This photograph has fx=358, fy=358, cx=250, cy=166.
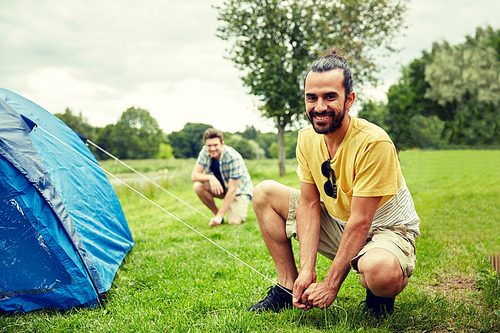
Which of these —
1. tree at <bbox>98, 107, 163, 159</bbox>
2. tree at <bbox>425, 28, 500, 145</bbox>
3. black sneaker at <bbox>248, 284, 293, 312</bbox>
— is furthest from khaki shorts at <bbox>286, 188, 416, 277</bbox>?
tree at <bbox>98, 107, 163, 159</bbox>

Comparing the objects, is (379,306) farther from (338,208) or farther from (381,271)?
(338,208)

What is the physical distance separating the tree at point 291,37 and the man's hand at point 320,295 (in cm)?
1104

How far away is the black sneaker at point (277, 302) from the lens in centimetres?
211

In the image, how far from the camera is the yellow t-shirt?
1.73m

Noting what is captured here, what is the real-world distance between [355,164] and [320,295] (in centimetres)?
68

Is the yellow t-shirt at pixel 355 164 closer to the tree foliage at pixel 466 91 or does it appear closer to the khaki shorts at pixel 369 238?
the khaki shorts at pixel 369 238

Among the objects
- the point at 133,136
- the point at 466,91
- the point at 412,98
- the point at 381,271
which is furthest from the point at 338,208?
the point at 133,136

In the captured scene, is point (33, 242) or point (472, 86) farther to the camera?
point (472, 86)

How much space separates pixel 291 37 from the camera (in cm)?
1316

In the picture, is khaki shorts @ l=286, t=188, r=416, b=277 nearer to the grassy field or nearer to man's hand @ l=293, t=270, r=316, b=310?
man's hand @ l=293, t=270, r=316, b=310

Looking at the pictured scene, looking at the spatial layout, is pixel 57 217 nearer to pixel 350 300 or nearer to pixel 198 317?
pixel 198 317

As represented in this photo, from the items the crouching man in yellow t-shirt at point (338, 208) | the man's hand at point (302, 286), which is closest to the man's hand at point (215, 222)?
the crouching man in yellow t-shirt at point (338, 208)

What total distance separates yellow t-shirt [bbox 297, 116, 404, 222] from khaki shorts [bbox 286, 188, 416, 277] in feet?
0.36

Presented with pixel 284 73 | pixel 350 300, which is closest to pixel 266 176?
pixel 284 73
